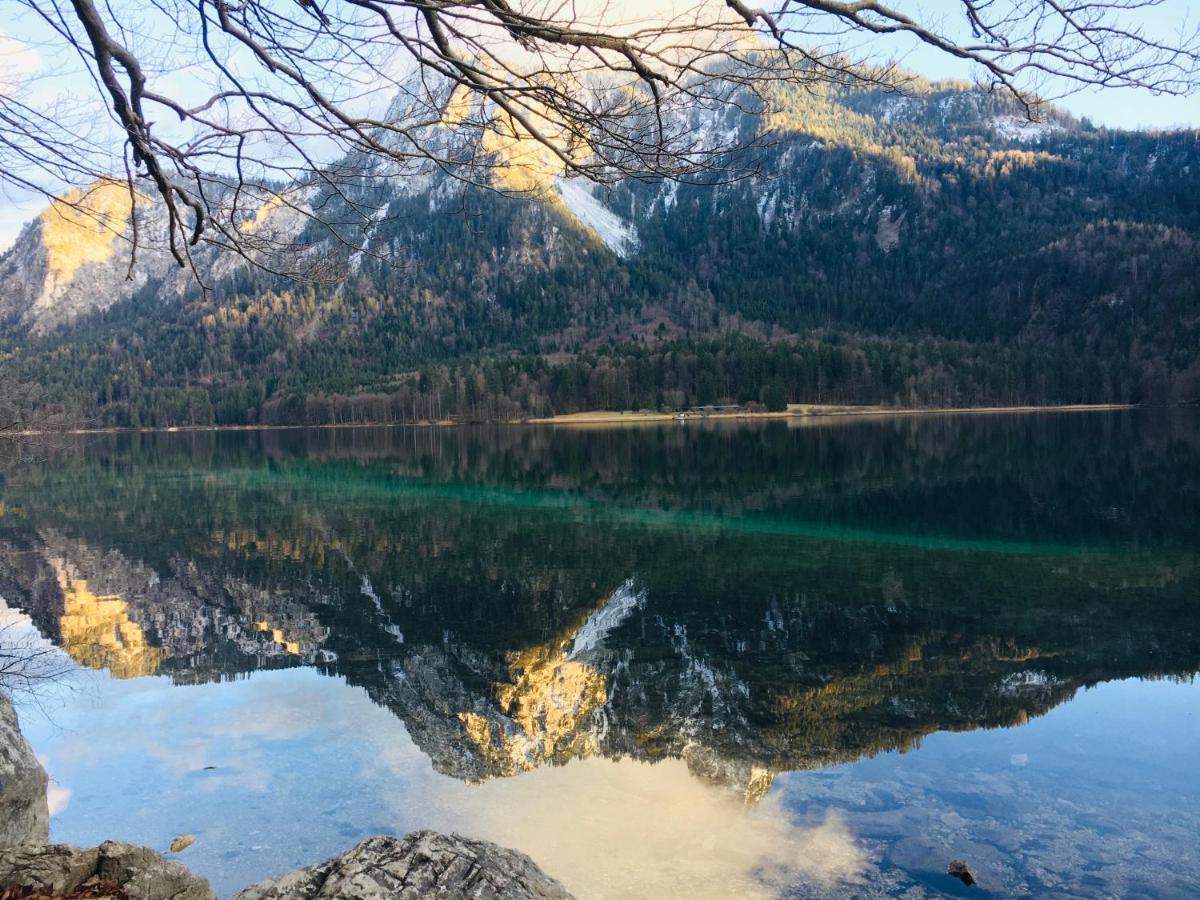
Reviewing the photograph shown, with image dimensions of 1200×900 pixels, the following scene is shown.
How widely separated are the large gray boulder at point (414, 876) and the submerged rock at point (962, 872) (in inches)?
168

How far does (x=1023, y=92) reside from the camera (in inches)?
180

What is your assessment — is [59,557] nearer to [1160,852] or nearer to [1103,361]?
[1160,852]

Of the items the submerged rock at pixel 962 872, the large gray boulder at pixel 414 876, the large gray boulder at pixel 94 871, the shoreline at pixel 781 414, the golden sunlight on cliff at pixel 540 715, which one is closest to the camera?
the large gray boulder at pixel 414 876

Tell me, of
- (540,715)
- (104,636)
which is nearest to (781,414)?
(104,636)

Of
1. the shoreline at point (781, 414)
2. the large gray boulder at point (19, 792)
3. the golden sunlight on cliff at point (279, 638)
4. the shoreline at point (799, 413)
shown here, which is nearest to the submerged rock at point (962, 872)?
the large gray boulder at point (19, 792)

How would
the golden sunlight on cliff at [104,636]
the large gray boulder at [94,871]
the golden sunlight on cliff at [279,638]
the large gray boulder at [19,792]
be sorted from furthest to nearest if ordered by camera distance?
1. the golden sunlight on cliff at [279,638]
2. the golden sunlight on cliff at [104,636]
3. the large gray boulder at [19,792]
4. the large gray boulder at [94,871]

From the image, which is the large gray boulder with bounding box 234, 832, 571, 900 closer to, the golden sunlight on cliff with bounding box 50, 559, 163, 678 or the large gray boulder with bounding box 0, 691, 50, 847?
the large gray boulder with bounding box 0, 691, 50, 847

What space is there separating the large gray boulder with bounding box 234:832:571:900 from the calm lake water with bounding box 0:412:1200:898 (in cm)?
342

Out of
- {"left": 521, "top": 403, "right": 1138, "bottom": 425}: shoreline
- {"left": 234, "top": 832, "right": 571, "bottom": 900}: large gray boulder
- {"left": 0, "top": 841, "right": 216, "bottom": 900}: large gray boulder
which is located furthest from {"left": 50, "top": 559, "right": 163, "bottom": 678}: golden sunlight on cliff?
{"left": 521, "top": 403, "right": 1138, "bottom": 425}: shoreline

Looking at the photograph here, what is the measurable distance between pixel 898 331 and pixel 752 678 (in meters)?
187

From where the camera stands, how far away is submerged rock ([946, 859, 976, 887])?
20.8 ft

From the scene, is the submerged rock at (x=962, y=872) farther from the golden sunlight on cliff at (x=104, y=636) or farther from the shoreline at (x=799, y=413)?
the shoreline at (x=799, y=413)

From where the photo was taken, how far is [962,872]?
6387 mm

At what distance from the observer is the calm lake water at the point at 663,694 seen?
7168 mm
